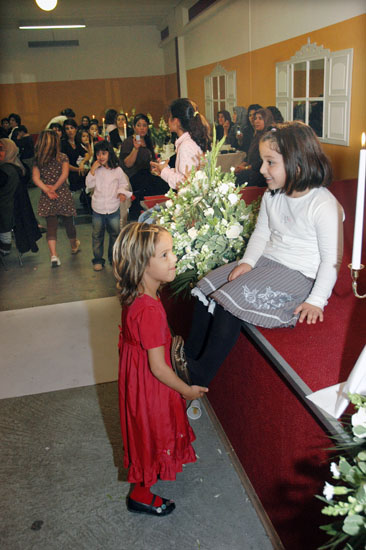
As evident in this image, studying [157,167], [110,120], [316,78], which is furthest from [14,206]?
[316,78]

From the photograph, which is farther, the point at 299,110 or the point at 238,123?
the point at 238,123

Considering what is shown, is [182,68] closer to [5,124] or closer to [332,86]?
[332,86]

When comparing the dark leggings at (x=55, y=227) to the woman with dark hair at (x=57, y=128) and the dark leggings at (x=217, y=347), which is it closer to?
the woman with dark hair at (x=57, y=128)

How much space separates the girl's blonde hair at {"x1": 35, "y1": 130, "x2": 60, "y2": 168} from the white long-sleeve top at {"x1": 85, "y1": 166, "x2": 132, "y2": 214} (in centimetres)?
41

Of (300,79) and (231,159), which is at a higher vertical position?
(300,79)

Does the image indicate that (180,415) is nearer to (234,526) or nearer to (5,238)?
(234,526)

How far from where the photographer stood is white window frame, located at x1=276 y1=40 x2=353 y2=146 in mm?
3707

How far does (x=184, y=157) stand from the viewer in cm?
404

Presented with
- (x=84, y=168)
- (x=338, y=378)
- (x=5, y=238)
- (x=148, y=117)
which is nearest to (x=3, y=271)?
(x=5, y=238)

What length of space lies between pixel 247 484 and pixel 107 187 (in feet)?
11.6

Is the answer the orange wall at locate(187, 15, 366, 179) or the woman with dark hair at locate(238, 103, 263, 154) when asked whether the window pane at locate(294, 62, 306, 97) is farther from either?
the woman with dark hair at locate(238, 103, 263, 154)

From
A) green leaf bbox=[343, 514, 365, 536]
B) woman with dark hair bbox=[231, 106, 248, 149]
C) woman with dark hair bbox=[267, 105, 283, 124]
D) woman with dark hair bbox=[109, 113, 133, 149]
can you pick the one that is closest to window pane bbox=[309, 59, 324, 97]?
woman with dark hair bbox=[267, 105, 283, 124]

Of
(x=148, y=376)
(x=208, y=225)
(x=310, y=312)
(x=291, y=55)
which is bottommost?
(x=148, y=376)

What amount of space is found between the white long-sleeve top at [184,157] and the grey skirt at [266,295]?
1.88 m
